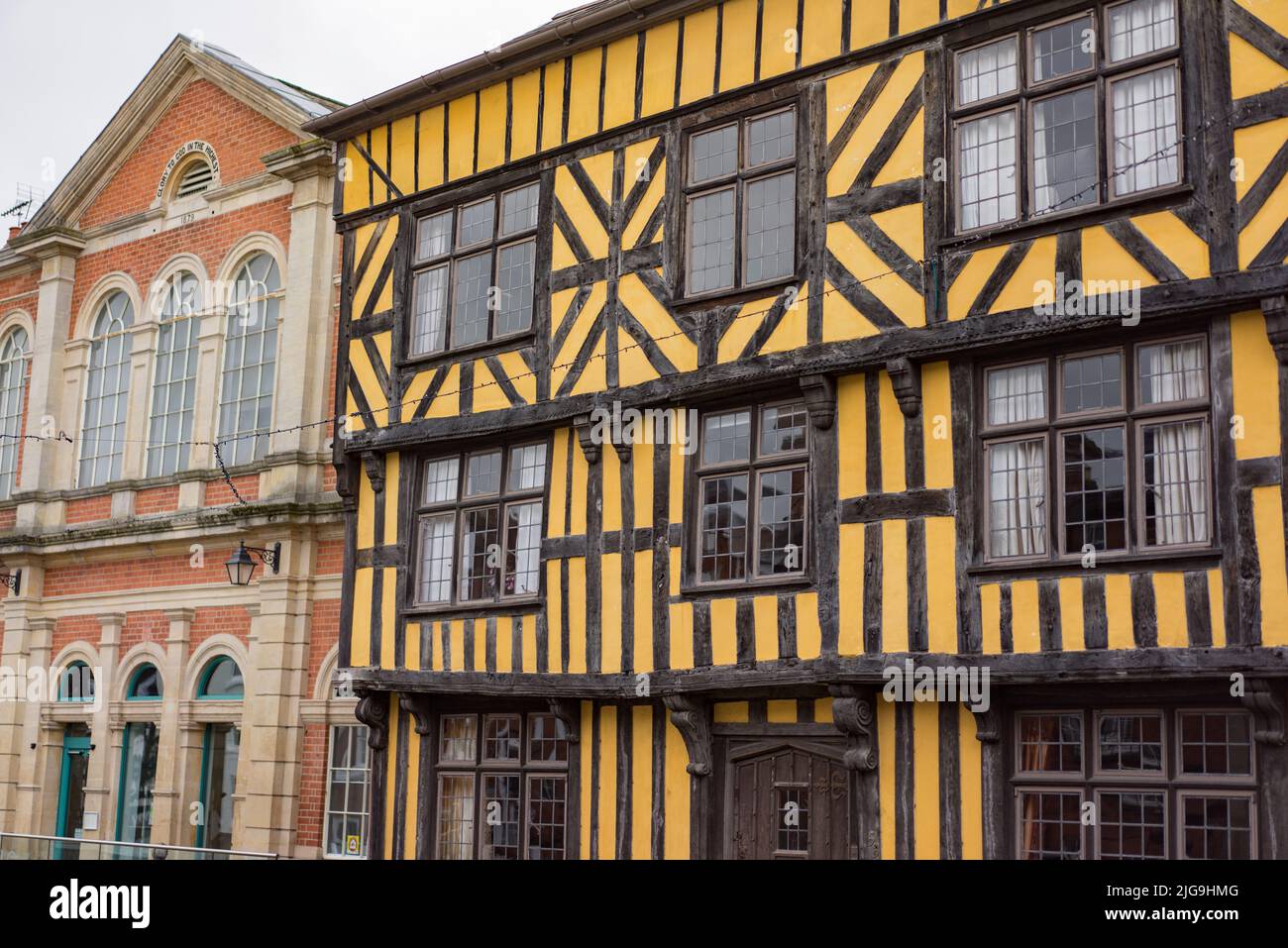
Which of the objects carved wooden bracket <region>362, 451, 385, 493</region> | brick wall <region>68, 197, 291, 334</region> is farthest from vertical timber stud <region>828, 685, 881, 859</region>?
brick wall <region>68, 197, 291, 334</region>

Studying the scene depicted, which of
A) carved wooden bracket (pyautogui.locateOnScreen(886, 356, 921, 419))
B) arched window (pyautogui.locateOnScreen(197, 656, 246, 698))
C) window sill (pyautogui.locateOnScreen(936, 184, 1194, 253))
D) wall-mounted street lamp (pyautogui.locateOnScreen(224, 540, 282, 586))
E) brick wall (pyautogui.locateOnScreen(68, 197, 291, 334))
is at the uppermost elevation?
brick wall (pyautogui.locateOnScreen(68, 197, 291, 334))

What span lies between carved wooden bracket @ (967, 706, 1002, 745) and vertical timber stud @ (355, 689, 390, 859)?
5606 mm

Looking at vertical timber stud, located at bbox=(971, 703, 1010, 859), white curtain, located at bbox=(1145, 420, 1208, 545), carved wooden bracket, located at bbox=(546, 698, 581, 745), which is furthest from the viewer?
carved wooden bracket, located at bbox=(546, 698, 581, 745)

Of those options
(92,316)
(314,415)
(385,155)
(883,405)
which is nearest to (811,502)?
(883,405)

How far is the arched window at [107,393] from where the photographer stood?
59.6 feet

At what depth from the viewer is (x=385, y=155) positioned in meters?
13.8

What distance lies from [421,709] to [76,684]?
7308 mm

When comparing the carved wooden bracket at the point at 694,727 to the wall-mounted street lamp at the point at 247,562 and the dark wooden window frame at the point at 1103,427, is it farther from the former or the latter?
the wall-mounted street lamp at the point at 247,562

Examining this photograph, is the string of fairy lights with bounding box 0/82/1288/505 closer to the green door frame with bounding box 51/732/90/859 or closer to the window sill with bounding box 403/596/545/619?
the window sill with bounding box 403/596/545/619

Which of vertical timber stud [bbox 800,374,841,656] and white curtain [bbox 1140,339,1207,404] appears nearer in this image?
white curtain [bbox 1140,339,1207,404]

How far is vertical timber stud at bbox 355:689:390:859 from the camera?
12.7 meters

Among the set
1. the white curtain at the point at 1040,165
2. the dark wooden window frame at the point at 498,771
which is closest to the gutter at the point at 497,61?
the white curtain at the point at 1040,165

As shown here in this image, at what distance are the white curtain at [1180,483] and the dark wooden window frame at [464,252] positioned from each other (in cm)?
532
